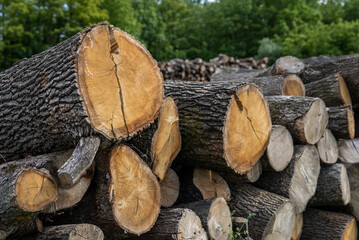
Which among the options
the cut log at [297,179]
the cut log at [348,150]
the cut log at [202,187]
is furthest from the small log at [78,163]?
the cut log at [348,150]

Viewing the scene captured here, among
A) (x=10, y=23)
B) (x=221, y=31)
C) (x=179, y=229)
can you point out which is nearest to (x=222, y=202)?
(x=179, y=229)

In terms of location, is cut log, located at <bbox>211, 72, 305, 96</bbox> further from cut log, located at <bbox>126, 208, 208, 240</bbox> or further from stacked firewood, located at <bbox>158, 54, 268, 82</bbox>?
stacked firewood, located at <bbox>158, 54, 268, 82</bbox>

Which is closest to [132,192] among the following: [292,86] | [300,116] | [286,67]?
[300,116]

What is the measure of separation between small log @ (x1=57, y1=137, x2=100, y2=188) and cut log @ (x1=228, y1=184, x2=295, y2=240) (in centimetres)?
119

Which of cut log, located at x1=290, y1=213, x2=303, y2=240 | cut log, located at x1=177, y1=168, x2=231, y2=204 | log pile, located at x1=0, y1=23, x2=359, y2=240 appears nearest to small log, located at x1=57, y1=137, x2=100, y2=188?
log pile, located at x1=0, y1=23, x2=359, y2=240

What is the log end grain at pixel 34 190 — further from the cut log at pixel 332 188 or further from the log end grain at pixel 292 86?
the log end grain at pixel 292 86

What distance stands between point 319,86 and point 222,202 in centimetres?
203

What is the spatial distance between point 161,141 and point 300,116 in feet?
4.25

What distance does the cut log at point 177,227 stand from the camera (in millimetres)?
2229

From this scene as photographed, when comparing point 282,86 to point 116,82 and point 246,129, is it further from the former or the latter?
point 116,82

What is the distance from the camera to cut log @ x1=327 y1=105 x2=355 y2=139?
3.55 metres

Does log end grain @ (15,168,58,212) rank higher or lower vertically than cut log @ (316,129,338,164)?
higher

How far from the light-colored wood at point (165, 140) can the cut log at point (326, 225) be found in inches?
61.0

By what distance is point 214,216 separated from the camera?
243 centimetres
